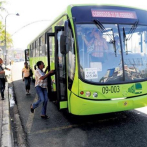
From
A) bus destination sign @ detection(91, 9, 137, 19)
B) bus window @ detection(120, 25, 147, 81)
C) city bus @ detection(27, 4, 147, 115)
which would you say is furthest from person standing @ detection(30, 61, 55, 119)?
bus window @ detection(120, 25, 147, 81)

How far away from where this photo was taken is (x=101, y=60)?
4.90 m

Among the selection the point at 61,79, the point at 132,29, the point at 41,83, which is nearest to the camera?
the point at 132,29

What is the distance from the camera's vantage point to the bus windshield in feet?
15.9

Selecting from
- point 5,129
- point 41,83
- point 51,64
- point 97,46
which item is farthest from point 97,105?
point 51,64

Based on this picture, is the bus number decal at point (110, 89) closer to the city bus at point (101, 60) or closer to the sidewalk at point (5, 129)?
the city bus at point (101, 60)

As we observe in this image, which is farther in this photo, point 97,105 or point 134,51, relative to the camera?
point 134,51

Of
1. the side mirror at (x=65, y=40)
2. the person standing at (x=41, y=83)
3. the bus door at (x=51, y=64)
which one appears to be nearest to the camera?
the side mirror at (x=65, y=40)

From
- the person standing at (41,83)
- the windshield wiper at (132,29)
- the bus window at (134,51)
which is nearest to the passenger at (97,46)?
the bus window at (134,51)

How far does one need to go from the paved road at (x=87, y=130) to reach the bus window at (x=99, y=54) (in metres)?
1.23

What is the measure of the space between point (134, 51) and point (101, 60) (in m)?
0.99

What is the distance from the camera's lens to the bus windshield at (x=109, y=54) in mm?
4852

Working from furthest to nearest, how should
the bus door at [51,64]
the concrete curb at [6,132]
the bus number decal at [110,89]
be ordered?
1. the bus door at [51,64]
2. the bus number decal at [110,89]
3. the concrete curb at [6,132]

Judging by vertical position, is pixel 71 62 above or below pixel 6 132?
above

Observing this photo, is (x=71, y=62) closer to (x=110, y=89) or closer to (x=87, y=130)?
(x=110, y=89)
